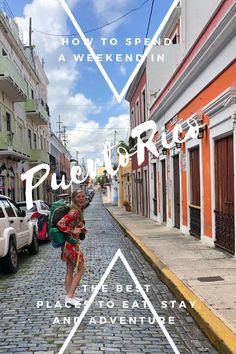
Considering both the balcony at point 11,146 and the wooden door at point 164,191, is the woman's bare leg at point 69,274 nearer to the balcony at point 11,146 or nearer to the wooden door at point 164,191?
the wooden door at point 164,191

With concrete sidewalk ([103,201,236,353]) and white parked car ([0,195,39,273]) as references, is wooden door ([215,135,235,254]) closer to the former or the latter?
concrete sidewalk ([103,201,236,353])

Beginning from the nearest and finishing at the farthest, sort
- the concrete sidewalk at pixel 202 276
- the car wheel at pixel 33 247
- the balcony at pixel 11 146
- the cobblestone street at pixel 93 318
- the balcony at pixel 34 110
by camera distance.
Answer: the cobblestone street at pixel 93 318, the concrete sidewalk at pixel 202 276, the car wheel at pixel 33 247, the balcony at pixel 11 146, the balcony at pixel 34 110

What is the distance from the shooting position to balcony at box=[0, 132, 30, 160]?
20277mm

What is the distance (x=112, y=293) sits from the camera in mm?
6340

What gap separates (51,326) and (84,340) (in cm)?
60

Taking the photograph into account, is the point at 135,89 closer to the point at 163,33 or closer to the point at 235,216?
the point at 163,33

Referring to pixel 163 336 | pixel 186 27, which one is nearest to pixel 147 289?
pixel 163 336

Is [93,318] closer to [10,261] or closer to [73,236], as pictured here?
[73,236]

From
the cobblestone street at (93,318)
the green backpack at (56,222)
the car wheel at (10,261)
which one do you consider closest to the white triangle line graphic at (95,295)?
the cobblestone street at (93,318)

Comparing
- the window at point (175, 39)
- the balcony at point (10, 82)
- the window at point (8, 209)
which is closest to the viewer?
the window at point (8, 209)

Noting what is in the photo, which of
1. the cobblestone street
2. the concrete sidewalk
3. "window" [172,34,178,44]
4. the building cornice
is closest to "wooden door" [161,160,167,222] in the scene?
the building cornice

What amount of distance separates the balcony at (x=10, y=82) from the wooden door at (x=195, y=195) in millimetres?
11215

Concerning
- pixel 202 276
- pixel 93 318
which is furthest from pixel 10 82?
pixel 93 318

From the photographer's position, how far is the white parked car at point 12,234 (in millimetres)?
7962
